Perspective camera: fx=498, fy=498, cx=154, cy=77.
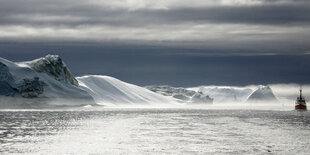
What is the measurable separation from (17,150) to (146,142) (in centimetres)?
1813

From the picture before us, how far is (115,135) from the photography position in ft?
261

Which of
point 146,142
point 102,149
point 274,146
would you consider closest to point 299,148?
point 274,146

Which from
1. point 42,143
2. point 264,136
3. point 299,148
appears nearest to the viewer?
point 299,148

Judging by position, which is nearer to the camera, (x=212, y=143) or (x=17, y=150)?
(x=17, y=150)

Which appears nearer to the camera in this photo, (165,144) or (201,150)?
(201,150)

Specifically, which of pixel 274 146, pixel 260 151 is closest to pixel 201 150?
pixel 260 151

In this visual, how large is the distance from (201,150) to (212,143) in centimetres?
842

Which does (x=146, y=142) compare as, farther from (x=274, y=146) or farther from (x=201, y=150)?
(x=274, y=146)

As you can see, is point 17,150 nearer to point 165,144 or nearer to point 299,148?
point 165,144

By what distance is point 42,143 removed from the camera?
→ 6525 centimetres

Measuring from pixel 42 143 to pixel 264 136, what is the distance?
113ft

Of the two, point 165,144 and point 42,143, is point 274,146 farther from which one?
point 42,143

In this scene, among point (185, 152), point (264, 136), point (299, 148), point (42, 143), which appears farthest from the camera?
point (264, 136)

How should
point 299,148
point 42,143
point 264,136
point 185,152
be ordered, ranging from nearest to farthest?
point 185,152, point 299,148, point 42,143, point 264,136
